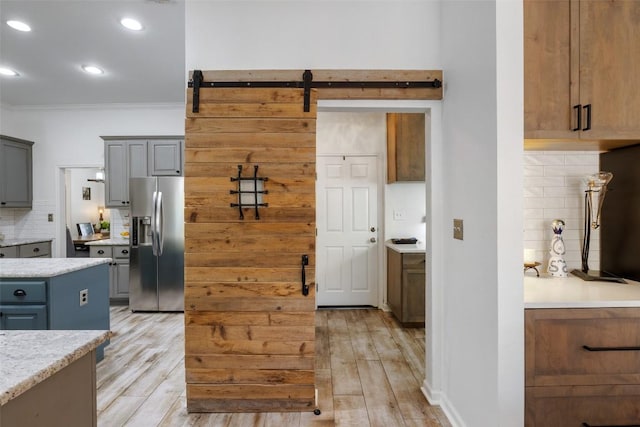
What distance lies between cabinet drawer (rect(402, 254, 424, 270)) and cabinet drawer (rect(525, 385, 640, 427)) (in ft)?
7.81

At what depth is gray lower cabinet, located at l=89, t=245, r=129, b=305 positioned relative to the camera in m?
5.00

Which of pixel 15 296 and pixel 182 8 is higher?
pixel 182 8

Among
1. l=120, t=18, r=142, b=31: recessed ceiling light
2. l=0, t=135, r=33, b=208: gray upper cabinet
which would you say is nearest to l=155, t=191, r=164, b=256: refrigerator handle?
l=120, t=18, r=142, b=31: recessed ceiling light

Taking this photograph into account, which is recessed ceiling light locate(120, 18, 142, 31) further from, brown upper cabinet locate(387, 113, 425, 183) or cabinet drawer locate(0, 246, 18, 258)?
cabinet drawer locate(0, 246, 18, 258)

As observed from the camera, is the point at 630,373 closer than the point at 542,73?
Yes

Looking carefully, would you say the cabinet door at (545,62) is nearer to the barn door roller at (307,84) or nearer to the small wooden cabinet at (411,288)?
the barn door roller at (307,84)

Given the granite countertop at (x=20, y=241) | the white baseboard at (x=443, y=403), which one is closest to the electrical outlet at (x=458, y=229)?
the white baseboard at (x=443, y=403)

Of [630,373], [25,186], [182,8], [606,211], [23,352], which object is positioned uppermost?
[182,8]

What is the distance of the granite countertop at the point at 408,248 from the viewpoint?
13.2ft

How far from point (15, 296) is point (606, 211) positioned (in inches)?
155

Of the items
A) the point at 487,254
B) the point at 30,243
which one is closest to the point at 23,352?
the point at 487,254

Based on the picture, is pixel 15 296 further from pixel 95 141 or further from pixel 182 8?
pixel 95 141

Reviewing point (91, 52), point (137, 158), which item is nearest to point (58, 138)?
point (137, 158)

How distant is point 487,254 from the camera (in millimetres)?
1812
